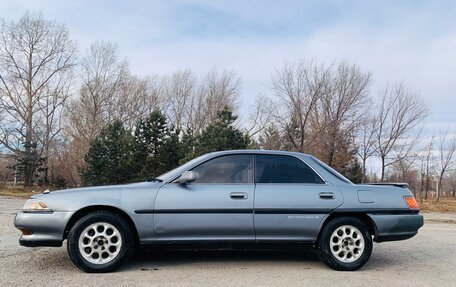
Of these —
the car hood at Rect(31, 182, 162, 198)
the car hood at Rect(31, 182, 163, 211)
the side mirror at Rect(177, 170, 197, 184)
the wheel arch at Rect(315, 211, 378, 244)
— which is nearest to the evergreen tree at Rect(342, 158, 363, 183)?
the wheel arch at Rect(315, 211, 378, 244)

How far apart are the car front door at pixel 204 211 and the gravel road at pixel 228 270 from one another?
1.48ft

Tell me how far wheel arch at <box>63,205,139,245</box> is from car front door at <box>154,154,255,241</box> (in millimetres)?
317

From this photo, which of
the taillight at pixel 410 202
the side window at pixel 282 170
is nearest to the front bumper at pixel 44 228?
the side window at pixel 282 170

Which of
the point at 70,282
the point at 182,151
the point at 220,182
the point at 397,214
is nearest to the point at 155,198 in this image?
the point at 220,182

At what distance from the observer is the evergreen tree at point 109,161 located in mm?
31477

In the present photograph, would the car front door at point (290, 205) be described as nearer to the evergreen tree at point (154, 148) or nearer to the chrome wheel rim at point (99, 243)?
the chrome wheel rim at point (99, 243)

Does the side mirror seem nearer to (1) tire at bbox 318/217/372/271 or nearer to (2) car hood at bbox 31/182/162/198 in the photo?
(2) car hood at bbox 31/182/162/198

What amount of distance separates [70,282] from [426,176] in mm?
43103

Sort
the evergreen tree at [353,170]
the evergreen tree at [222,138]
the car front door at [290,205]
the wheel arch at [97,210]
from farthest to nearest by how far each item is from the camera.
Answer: the evergreen tree at [353,170]
the evergreen tree at [222,138]
the car front door at [290,205]
the wheel arch at [97,210]

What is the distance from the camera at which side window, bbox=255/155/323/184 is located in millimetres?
5250

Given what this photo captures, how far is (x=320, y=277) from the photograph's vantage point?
4.73m

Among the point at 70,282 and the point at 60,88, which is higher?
the point at 60,88

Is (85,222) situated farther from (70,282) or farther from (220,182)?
(220,182)

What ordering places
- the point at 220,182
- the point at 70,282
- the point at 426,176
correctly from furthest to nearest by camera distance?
the point at 426,176
the point at 220,182
the point at 70,282
